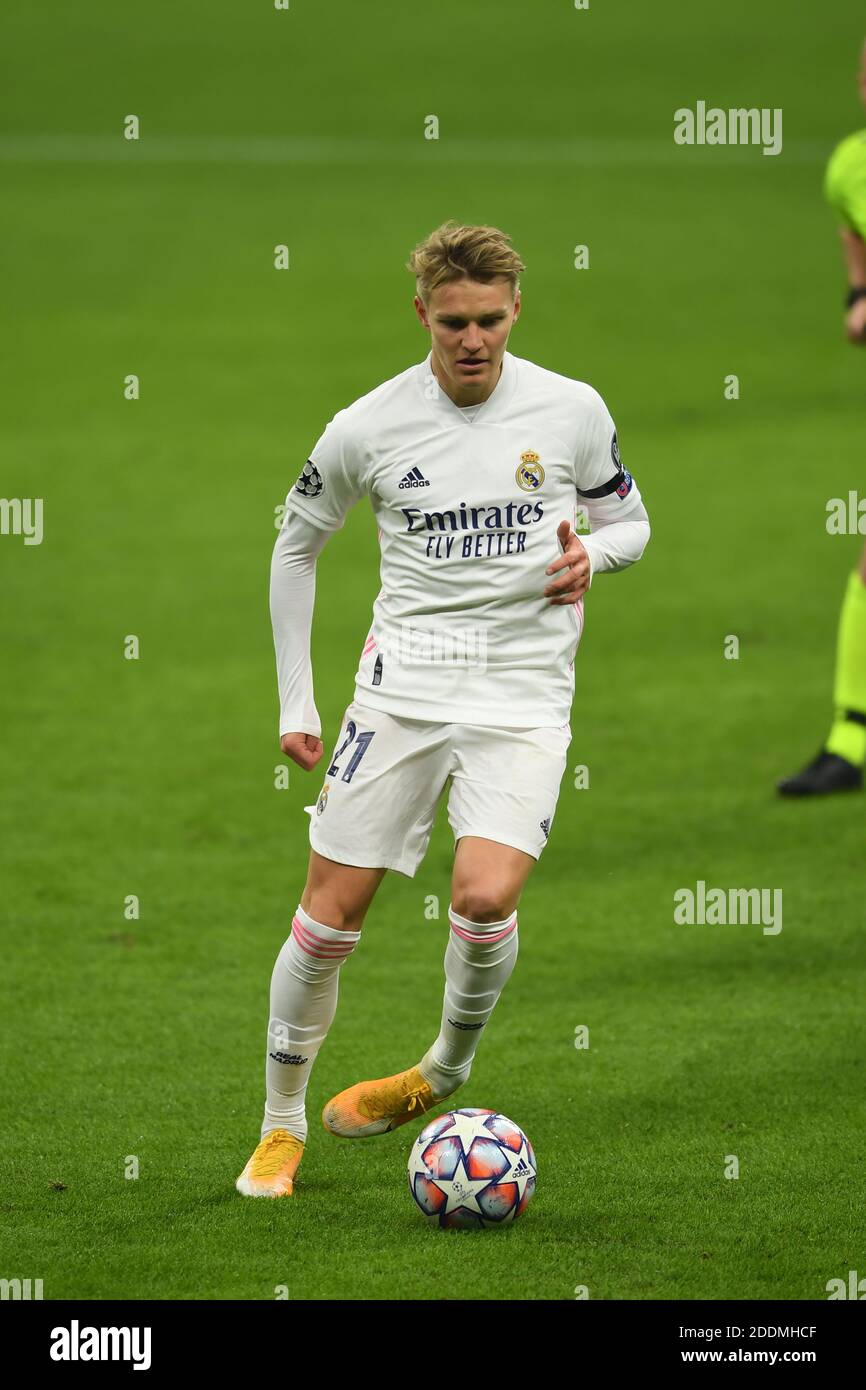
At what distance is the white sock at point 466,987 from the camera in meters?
5.05

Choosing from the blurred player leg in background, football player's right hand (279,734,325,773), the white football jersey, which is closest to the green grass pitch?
the blurred player leg in background

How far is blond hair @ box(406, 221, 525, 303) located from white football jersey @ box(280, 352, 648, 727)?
0.27 meters

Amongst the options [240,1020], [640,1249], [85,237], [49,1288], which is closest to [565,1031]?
[240,1020]

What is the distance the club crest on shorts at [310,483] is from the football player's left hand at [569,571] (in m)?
0.70

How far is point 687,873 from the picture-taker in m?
8.34

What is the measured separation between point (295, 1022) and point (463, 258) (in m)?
2.14

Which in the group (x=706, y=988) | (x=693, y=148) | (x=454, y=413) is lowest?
(x=706, y=988)

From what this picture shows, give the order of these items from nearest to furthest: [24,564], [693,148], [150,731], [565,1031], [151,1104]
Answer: [151,1104] < [565,1031] < [150,731] < [24,564] < [693,148]

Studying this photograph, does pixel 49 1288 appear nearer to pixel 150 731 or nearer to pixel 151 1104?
pixel 151 1104

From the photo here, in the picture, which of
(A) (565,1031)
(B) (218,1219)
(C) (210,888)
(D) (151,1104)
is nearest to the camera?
(B) (218,1219)

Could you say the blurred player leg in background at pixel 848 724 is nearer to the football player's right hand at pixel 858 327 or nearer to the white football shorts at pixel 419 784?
the football player's right hand at pixel 858 327

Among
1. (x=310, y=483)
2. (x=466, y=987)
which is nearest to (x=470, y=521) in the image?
(x=310, y=483)

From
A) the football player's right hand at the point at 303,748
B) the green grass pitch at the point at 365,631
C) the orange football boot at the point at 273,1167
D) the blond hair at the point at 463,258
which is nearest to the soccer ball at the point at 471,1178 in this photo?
the green grass pitch at the point at 365,631

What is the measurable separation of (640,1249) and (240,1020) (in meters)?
2.26
